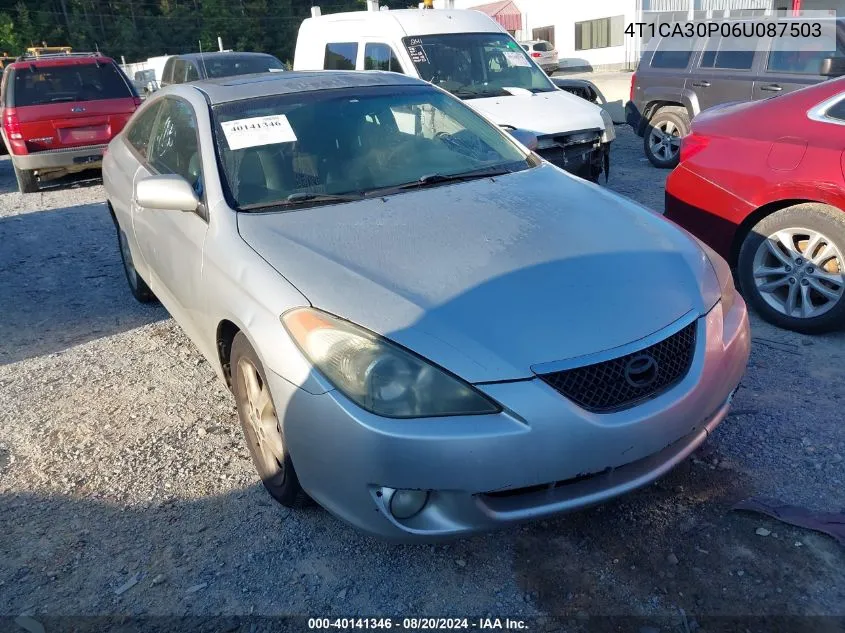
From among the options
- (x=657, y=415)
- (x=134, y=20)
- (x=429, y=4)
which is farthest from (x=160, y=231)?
(x=134, y=20)

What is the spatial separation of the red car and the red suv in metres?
8.17

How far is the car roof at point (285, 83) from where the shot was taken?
372 centimetres

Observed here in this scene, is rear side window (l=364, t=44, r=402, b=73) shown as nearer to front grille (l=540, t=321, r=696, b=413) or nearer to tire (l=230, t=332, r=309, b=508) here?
tire (l=230, t=332, r=309, b=508)

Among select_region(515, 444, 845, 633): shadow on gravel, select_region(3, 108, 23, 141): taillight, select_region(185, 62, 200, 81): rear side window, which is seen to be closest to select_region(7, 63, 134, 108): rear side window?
select_region(3, 108, 23, 141): taillight

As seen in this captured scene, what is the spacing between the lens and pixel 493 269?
258 centimetres

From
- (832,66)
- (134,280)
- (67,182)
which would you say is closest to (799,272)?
(832,66)

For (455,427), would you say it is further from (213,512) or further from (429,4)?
(429,4)

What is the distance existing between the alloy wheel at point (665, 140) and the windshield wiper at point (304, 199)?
6859 millimetres

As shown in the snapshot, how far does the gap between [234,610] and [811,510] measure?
2116 mm

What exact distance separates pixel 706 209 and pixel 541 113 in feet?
10.0

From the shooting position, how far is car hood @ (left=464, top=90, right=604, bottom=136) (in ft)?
22.9

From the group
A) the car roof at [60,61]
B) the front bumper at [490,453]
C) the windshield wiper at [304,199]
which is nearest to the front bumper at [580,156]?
the windshield wiper at [304,199]

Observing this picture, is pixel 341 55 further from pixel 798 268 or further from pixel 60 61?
pixel 798 268

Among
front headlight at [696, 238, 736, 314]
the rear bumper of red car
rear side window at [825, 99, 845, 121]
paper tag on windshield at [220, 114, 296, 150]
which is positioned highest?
paper tag on windshield at [220, 114, 296, 150]
